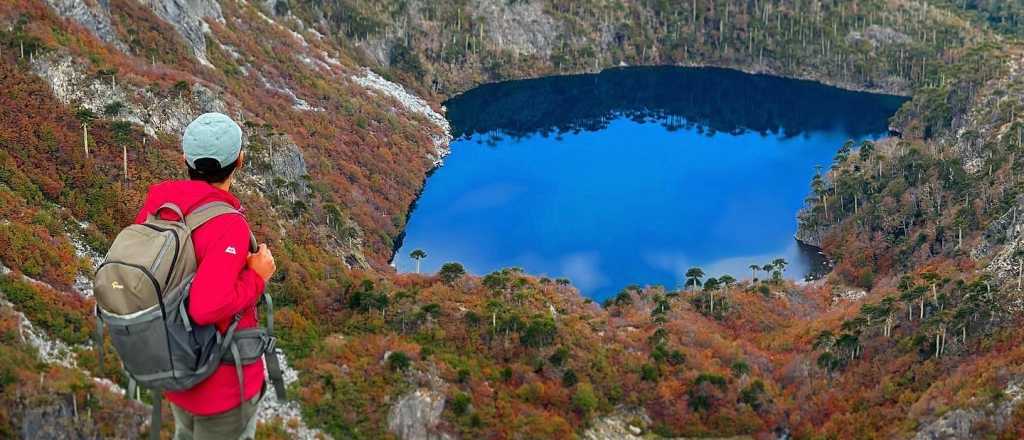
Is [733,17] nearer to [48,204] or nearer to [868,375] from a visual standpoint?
[868,375]

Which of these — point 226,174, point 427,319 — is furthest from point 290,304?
point 226,174

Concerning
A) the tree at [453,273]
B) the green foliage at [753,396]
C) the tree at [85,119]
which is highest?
the tree at [85,119]

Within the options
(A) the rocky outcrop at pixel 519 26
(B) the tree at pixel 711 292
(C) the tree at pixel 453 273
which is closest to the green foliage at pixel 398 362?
(C) the tree at pixel 453 273

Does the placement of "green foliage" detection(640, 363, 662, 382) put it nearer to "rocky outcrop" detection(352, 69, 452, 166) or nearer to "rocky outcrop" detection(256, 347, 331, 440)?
"rocky outcrop" detection(256, 347, 331, 440)

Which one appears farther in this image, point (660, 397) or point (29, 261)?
point (660, 397)

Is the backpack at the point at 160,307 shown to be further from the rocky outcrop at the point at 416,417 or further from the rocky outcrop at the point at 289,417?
the rocky outcrop at the point at 416,417

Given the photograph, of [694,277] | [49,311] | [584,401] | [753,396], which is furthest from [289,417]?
[694,277]
